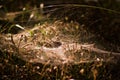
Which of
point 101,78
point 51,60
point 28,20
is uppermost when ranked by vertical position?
point 28,20

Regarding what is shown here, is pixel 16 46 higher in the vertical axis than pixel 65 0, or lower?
lower

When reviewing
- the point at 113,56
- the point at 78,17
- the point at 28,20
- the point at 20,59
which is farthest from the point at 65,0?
the point at 20,59

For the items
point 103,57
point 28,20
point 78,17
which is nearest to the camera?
point 103,57

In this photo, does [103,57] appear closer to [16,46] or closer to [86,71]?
[86,71]

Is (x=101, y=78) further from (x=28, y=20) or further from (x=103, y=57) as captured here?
(x=28, y=20)

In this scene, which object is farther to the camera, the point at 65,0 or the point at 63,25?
the point at 65,0

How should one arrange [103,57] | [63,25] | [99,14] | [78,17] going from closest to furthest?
[103,57], [63,25], [78,17], [99,14]

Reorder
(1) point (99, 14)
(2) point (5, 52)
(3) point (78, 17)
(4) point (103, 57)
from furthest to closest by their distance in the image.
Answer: (1) point (99, 14) < (3) point (78, 17) < (4) point (103, 57) < (2) point (5, 52)

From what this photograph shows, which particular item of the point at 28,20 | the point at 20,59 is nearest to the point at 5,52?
the point at 20,59

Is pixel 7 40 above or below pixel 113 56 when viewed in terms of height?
above
